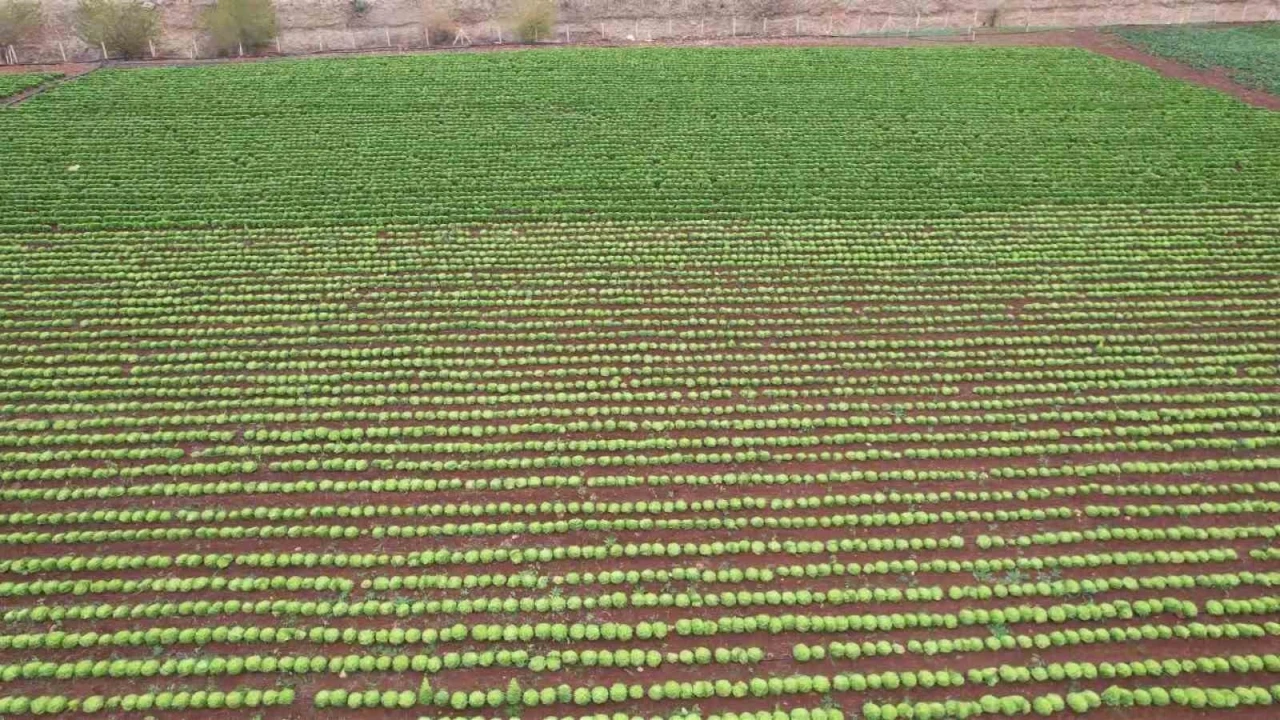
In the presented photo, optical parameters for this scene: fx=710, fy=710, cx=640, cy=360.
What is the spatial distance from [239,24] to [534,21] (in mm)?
16407

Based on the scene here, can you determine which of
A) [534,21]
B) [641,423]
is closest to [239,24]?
[534,21]

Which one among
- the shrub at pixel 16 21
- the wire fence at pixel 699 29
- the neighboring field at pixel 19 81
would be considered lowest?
the neighboring field at pixel 19 81

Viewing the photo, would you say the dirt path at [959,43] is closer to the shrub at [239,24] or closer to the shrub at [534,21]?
the shrub at [534,21]

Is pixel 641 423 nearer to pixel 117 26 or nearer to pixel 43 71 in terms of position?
pixel 43 71

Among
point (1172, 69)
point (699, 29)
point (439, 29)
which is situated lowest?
point (1172, 69)

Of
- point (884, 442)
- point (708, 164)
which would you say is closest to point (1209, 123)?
point (708, 164)

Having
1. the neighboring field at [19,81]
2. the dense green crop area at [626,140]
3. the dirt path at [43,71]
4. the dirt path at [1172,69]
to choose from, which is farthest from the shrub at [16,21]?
the dirt path at [1172,69]

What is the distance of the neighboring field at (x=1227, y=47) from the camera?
117 feet

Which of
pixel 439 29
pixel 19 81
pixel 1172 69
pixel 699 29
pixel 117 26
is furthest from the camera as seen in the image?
pixel 699 29

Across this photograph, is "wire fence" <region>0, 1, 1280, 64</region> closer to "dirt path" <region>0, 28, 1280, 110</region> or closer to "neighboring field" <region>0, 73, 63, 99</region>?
"dirt path" <region>0, 28, 1280, 110</region>

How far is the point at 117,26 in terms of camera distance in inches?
1531

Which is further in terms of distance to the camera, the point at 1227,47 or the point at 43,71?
the point at 1227,47

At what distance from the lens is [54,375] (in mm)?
17141

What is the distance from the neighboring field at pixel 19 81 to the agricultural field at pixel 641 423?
6.73m
